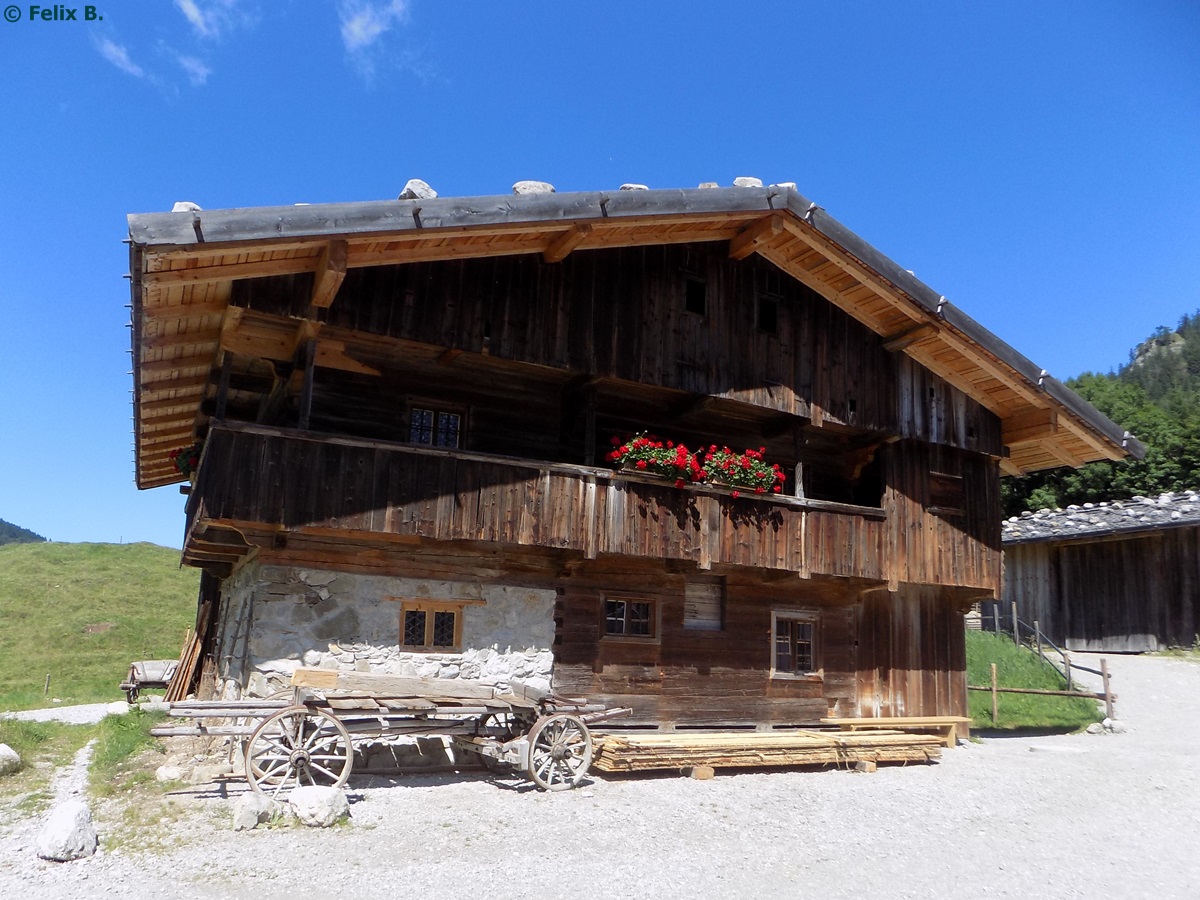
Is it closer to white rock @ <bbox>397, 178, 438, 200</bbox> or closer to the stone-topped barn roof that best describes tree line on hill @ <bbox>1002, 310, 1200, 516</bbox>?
the stone-topped barn roof

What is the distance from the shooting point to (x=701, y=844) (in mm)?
9648

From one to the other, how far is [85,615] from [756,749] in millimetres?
29054

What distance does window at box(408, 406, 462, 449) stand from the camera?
14.7 metres

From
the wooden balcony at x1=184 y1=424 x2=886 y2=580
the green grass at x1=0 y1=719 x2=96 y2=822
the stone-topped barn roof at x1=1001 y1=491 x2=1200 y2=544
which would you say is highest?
the stone-topped barn roof at x1=1001 y1=491 x2=1200 y2=544

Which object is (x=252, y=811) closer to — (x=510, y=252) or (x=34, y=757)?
(x=34, y=757)

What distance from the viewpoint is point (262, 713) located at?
1062cm

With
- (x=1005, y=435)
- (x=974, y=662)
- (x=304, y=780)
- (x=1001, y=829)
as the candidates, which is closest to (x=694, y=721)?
(x=1001, y=829)

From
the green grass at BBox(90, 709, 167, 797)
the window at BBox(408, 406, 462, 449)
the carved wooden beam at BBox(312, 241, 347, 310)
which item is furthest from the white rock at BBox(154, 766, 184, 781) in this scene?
the carved wooden beam at BBox(312, 241, 347, 310)

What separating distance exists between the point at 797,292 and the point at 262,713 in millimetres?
11460

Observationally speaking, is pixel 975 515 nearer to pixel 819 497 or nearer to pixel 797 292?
pixel 819 497

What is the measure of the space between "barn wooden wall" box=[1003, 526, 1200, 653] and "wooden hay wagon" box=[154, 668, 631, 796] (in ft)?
68.9

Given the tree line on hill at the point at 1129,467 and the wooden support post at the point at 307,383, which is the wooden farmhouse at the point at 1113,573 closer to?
the tree line on hill at the point at 1129,467

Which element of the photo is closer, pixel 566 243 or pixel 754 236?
pixel 566 243

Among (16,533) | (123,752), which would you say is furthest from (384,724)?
(16,533)
